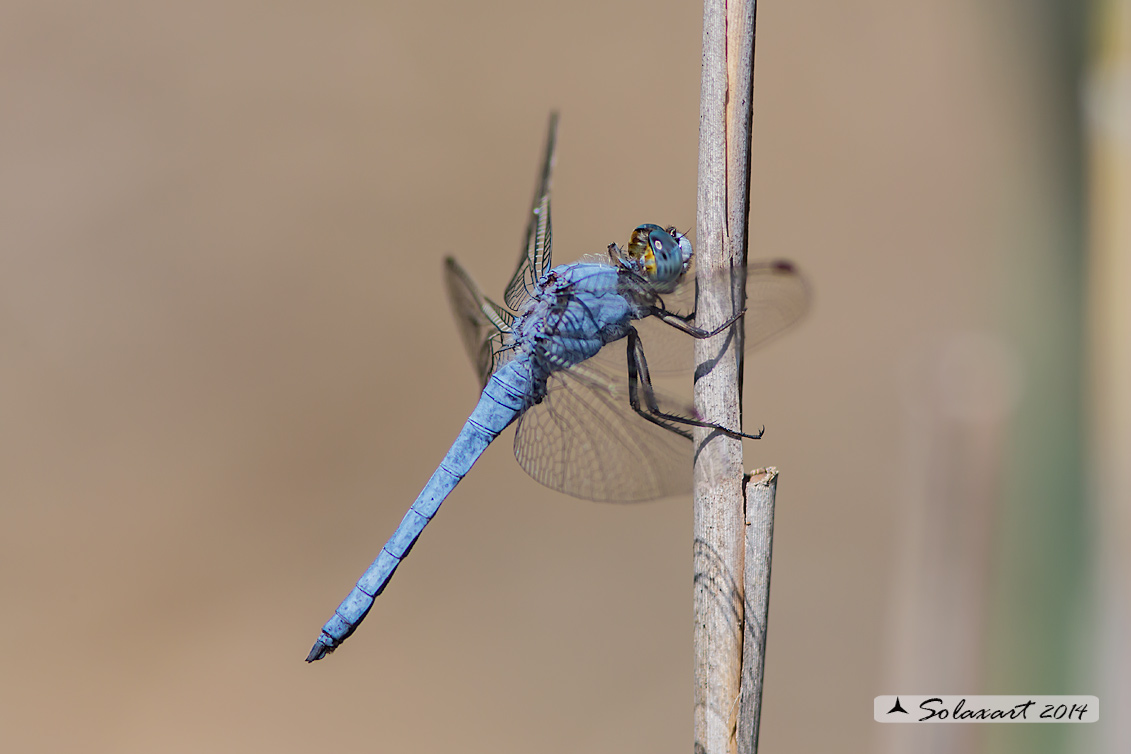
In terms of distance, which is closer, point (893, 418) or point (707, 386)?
point (707, 386)

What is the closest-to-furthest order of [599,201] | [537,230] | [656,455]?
[656,455]
[537,230]
[599,201]

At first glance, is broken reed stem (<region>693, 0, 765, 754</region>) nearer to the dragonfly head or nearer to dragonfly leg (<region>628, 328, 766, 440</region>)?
dragonfly leg (<region>628, 328, 766, 440</region>)

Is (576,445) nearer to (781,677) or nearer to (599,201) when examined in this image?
(781,677)

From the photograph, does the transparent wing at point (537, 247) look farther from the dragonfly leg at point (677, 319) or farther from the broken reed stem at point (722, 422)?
the broken reed stem at point (722, 422)

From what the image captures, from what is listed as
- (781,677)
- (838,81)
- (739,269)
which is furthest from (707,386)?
(838,81)

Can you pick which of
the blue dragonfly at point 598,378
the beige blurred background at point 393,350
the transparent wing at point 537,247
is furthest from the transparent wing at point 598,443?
the beige blurred background at point 393,350

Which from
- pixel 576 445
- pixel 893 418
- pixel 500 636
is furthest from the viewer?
pixel 893 418

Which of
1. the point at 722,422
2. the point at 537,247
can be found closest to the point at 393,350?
the point at 537,247
